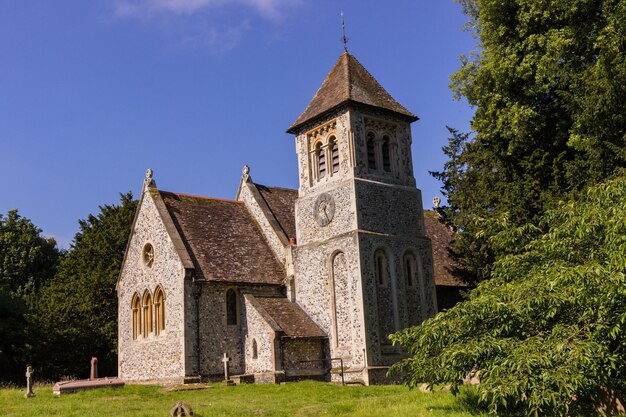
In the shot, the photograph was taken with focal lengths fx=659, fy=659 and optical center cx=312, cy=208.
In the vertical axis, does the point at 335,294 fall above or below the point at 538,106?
below

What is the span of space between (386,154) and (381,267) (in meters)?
5.38

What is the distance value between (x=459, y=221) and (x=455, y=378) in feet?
45.8

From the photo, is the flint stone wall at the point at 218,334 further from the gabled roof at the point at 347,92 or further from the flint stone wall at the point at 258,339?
the gabled roof at the point at 347,92

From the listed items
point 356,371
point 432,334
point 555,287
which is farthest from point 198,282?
point 555,287

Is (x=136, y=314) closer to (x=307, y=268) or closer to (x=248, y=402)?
(x=307, y=268)

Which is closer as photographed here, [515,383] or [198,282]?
[515,383]

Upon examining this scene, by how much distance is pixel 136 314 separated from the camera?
30.6 metres

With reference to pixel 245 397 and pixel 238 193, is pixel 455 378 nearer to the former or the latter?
pixel 245 397

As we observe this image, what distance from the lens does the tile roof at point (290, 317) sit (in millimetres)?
26266

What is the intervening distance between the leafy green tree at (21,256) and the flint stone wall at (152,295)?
27.8 meters

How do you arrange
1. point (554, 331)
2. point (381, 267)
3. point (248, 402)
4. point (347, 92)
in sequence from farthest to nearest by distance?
point (347, 92), point (381, 267), point (248, 402), point (554, 331)

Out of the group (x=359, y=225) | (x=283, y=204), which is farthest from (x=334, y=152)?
(x=283, y=204)

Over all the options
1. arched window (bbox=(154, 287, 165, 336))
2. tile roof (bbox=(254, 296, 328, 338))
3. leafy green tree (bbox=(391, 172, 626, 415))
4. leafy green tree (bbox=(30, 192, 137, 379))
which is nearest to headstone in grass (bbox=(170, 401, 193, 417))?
leafy green tree (bbox=(391, 172, 626, 415))

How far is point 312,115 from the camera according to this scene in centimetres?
2909
